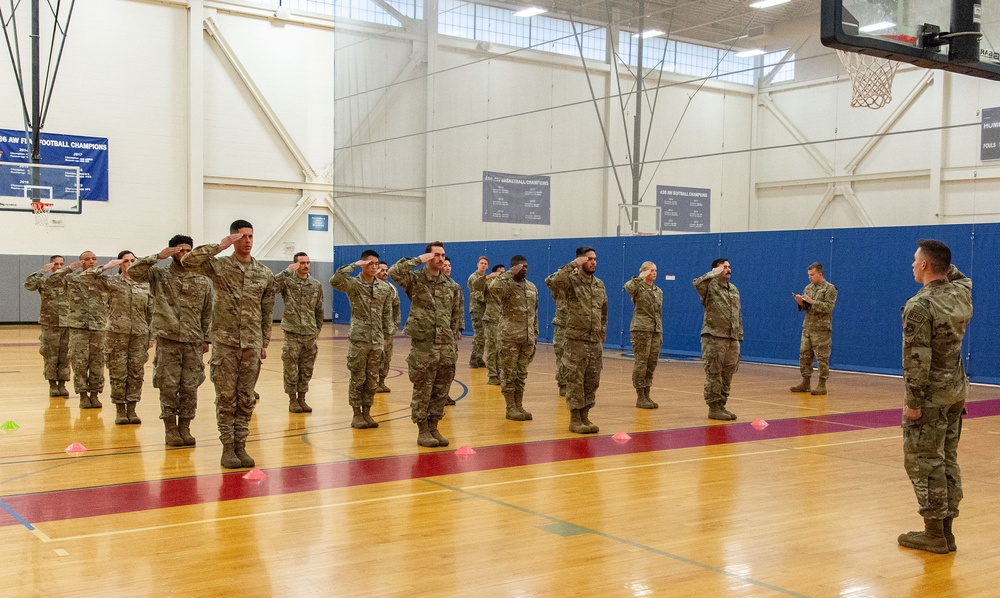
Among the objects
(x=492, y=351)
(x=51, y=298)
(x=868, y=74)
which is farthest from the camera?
(x=868, y=74)

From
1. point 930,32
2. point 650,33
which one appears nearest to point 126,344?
point 930,32

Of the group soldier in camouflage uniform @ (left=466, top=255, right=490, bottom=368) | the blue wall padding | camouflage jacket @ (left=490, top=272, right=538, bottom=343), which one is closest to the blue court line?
camouflage jacket @ (left=490, top=272, right=538, bottom=343)

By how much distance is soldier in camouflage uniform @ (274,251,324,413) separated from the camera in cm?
1155

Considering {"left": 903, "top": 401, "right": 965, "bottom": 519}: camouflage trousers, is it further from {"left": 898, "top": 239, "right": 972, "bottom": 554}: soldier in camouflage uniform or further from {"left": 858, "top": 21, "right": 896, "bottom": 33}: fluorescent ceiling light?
{"left": 858, "top": 21, "right": 896, "bottom": 33}: fluorescent ceiling light

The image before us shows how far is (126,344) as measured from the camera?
34.3ft

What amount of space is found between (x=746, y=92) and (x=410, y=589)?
59.4ft

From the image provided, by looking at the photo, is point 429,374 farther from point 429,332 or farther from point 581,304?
point 581,304

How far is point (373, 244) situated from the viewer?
28.5m

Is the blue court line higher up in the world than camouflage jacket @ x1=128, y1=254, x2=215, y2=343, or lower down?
lower down

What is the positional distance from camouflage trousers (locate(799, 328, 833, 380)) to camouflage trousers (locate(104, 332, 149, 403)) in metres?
9.45

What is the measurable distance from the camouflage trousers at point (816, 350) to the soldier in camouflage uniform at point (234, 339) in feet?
30.2

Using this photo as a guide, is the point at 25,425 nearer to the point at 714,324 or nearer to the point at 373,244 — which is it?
the point at 714,324

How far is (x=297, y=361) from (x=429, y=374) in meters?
3.23

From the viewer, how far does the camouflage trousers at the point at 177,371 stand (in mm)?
8641
